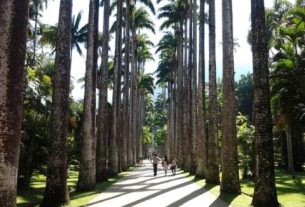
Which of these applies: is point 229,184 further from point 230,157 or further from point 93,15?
point 93,15

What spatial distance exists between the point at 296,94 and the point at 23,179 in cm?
1763

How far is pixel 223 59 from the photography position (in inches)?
802

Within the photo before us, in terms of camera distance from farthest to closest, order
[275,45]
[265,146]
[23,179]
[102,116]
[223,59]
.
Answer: [275,45] < [102,116] < [23,179] < [223,59] < [265,146]

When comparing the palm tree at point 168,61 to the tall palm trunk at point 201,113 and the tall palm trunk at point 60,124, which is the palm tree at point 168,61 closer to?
the tall palm trunk at point 201,113

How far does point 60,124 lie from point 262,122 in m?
6.75

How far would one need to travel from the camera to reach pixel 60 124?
592 inches

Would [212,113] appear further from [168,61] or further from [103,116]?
[168,61]

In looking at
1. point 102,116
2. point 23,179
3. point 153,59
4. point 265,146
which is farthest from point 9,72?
point 153,59

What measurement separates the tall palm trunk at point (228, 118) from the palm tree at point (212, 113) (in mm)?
4923

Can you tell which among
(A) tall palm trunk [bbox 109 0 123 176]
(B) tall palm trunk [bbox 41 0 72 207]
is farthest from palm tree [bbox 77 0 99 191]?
(A) tall palm trunk [bbox 109 0 123 176]

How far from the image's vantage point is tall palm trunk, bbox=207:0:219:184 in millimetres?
24312

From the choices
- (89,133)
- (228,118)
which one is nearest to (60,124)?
(89,133)

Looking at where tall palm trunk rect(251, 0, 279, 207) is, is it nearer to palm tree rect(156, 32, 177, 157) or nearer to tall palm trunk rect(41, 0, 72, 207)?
tall palm trunk rect(41, 0, 72, 207)

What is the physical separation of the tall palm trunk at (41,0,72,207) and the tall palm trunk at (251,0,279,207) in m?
6.43
